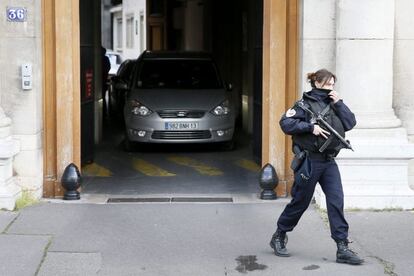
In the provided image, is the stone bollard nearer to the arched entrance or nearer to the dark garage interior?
the arched entrance

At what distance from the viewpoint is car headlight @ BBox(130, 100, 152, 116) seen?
13.4 metres

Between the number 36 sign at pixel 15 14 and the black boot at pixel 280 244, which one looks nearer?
the black boot at pixel 280 244

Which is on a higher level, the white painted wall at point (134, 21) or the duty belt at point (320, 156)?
the white painted wall at point (134, 21)

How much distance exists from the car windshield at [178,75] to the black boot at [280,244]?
7.15 metres

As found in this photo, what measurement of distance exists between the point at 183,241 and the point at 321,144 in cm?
187

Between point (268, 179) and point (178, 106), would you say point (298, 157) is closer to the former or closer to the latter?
point (268, 179)

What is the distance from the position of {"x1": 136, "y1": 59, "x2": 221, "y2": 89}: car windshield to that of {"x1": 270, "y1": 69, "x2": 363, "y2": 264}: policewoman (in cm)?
737

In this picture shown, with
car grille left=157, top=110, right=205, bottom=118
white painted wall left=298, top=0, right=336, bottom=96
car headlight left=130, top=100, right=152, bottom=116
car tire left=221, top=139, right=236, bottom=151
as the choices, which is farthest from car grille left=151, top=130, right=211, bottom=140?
white painted wall left=298, top=0, right=336, bottom=96

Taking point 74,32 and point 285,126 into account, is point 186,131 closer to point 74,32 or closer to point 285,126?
point 74,32

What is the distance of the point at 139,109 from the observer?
532 inches

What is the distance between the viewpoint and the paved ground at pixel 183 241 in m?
7.01

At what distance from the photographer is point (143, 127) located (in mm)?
13367

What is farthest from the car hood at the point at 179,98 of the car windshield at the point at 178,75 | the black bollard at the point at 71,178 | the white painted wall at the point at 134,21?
the white painted wall at the point at 134,21

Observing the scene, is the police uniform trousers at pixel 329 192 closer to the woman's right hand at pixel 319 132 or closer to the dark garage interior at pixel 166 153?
the woman's right hand at pixel 319 132
